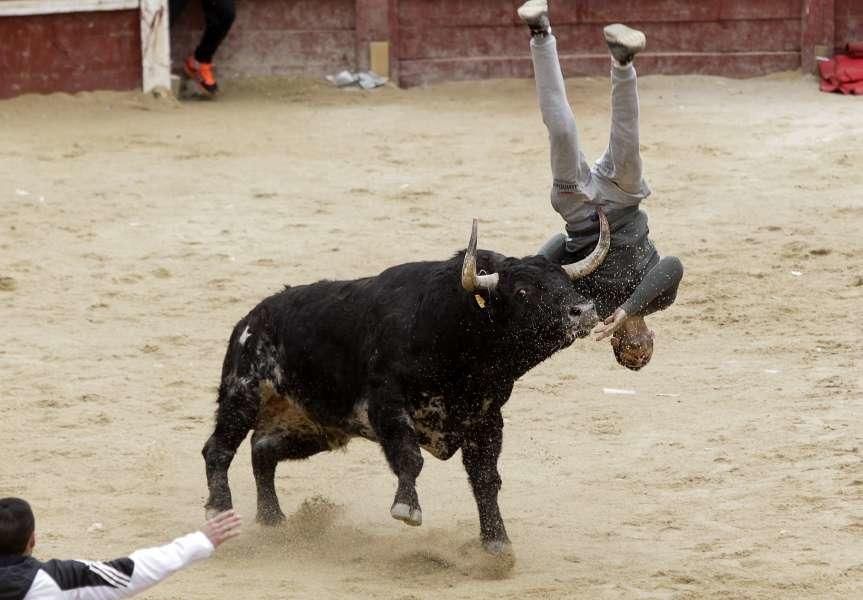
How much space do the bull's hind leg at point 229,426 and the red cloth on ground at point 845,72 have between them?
26.2 ft

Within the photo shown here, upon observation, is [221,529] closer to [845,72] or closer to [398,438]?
[398,438]

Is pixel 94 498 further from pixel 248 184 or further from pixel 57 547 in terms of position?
pixel 248 184

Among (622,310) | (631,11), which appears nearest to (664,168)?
(631,11)

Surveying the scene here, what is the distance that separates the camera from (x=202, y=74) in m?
13.7

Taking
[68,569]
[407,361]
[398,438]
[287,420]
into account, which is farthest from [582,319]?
[68,569]

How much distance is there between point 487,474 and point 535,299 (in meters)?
0.67

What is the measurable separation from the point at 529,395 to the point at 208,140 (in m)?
5.11

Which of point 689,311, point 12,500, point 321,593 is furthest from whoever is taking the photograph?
point 689,311

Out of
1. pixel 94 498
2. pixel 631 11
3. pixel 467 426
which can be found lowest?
pixel 94 498

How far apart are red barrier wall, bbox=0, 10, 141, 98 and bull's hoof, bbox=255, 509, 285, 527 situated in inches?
286

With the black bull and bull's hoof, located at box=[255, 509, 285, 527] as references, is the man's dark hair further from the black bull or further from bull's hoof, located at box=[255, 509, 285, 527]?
bull's hoof, located at box=[255, 509, 285, 527]

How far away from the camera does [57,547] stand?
600 centimetres

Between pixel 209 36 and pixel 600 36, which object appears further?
pixel 600 36

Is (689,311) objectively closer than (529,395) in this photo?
No
